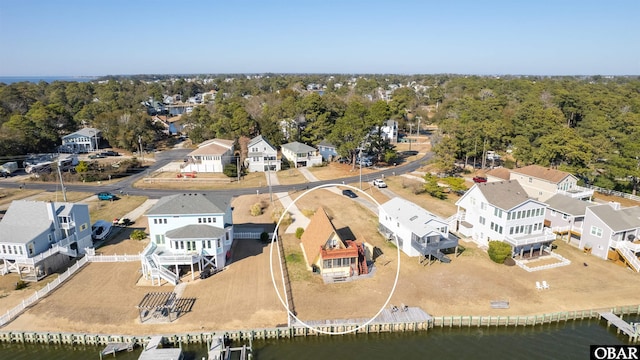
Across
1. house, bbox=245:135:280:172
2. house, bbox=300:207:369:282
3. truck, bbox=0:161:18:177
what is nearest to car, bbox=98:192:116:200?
house, bbox=245:135:280:172

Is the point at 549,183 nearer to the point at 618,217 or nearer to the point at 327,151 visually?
the point at 618,217

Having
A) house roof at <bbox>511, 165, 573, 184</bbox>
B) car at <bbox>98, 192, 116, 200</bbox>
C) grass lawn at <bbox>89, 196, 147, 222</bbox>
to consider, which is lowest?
grass lawn at <bbox>89, 196, 147, 222</bbox>

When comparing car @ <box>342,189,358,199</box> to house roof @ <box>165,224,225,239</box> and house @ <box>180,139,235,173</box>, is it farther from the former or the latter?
house @ <box>180,139,235,173</box>

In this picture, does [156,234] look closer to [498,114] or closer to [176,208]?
[176,208]

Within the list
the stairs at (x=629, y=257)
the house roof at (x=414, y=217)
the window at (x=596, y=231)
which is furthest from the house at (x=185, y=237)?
the stairs at (x=629, y=257)

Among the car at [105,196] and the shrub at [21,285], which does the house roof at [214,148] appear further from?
the shrub at [21,285]

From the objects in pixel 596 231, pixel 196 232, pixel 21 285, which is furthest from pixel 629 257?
pixel 21 285
